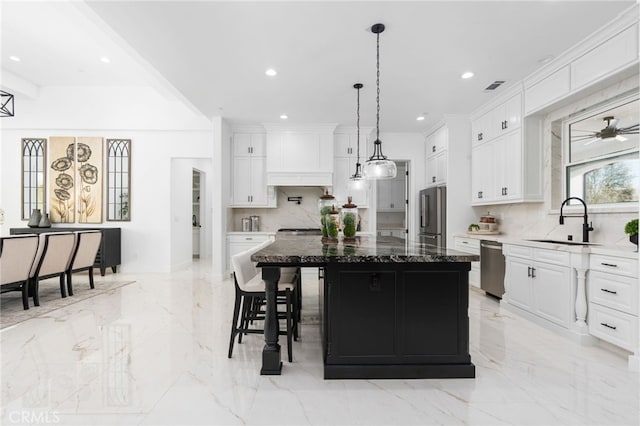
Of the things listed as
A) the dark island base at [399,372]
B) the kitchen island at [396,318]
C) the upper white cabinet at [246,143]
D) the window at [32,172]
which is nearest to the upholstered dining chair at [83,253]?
the window at [32,172]

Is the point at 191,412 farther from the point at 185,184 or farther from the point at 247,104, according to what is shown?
the point at 185,184

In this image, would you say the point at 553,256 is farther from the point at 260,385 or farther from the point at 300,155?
the point at 300,155

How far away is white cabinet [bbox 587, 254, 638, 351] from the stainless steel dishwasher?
128 cm

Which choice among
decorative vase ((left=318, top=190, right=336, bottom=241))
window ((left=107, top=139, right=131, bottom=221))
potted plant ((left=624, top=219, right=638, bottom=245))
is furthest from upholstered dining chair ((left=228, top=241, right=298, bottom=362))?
window ((left=107, top=139, right=131, bottom=221))

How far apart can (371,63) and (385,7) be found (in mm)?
1005

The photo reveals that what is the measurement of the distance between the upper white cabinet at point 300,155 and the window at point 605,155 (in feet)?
11.9

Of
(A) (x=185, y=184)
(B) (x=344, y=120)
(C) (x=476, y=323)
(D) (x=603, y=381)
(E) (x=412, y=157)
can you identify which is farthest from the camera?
(A) (x=185, y=184)

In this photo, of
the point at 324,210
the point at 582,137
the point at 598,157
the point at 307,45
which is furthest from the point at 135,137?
the point at 598,157

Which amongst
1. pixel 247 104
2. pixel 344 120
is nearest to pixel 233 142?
pixel 247 104

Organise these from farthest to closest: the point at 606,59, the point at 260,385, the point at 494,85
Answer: the point at 494,85 < the point at 606,59 < the point at 260,385

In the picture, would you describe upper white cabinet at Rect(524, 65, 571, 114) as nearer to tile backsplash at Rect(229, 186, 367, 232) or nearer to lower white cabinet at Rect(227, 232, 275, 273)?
tile backsplash at Rect(229, 186, 367, 232)

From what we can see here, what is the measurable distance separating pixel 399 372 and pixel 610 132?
3079 mm

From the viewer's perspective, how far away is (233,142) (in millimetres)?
6406

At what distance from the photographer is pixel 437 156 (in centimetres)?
613
